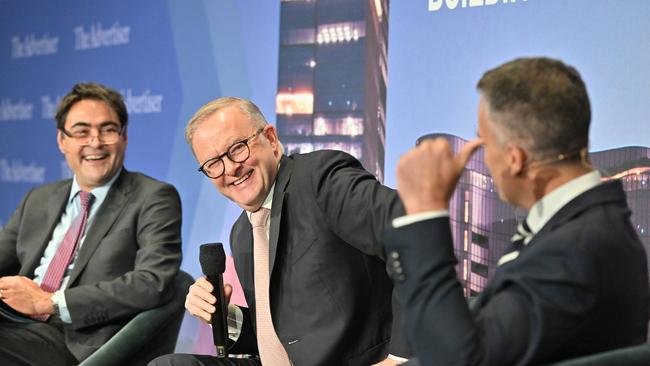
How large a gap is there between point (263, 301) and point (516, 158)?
140 cm

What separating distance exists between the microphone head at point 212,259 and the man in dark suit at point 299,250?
0.20 feet

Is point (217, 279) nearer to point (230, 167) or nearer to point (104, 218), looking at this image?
point (230, 167)

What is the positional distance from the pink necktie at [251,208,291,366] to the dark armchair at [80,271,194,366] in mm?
737

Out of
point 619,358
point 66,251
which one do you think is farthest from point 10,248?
point 619,358

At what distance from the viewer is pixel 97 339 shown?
3555 mm

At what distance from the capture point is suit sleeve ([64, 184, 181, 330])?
347 centimetres

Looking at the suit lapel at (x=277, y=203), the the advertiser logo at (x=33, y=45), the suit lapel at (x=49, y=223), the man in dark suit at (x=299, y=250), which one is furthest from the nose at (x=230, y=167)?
the the advertiser logo at (x=33, y=45)

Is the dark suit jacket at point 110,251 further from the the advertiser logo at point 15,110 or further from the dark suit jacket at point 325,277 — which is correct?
the the advertiser logo at point 15,110

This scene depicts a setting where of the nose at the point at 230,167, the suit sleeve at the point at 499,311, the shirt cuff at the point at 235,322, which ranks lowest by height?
the shirt cuff at the point at 235,322

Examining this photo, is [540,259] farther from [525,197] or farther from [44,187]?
[44,187]

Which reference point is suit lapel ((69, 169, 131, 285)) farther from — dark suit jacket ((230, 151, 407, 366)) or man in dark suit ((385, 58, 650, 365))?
man in dark suit ((385, 58, 650, 365))

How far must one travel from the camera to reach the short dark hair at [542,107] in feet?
5.38

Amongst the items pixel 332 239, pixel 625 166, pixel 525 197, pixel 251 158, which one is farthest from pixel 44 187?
pixel 525 197

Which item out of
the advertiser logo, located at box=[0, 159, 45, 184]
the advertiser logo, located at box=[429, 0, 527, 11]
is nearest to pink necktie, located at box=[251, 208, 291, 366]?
the advertiser logo, located at box=[429, 0, 527, 11]
